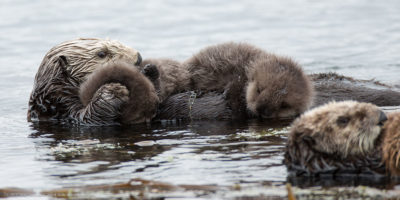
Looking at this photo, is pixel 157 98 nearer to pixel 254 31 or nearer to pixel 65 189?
pixel 65 189

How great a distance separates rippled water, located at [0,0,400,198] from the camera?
525 centimetres

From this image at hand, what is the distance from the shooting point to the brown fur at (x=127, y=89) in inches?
271

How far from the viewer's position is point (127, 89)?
22.7ft

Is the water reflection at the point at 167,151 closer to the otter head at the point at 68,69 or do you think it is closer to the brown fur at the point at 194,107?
the brown fur at the point at 194,107

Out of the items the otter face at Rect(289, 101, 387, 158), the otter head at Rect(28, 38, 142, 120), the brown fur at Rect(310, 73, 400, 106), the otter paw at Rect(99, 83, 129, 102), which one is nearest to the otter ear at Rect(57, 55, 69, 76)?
the otter head at Rect(28, 38, 142, 120)

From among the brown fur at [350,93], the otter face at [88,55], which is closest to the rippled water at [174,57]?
the otter face at [88,55]

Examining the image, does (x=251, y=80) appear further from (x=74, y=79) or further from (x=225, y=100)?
(x=74, y=79)

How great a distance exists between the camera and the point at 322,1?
776 inches

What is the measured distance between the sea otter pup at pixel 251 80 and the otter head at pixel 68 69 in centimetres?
84

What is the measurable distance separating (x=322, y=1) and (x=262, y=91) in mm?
13607

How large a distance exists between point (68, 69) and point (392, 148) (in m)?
4.04

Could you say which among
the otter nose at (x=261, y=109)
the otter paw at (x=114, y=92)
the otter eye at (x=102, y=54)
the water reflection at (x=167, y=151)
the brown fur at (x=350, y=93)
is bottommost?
the water reflection at (x=167, y=151)

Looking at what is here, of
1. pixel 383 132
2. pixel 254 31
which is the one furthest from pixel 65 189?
pixel 254 31

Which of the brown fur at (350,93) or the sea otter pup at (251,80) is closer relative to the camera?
the sea otter pup at (251,80)
